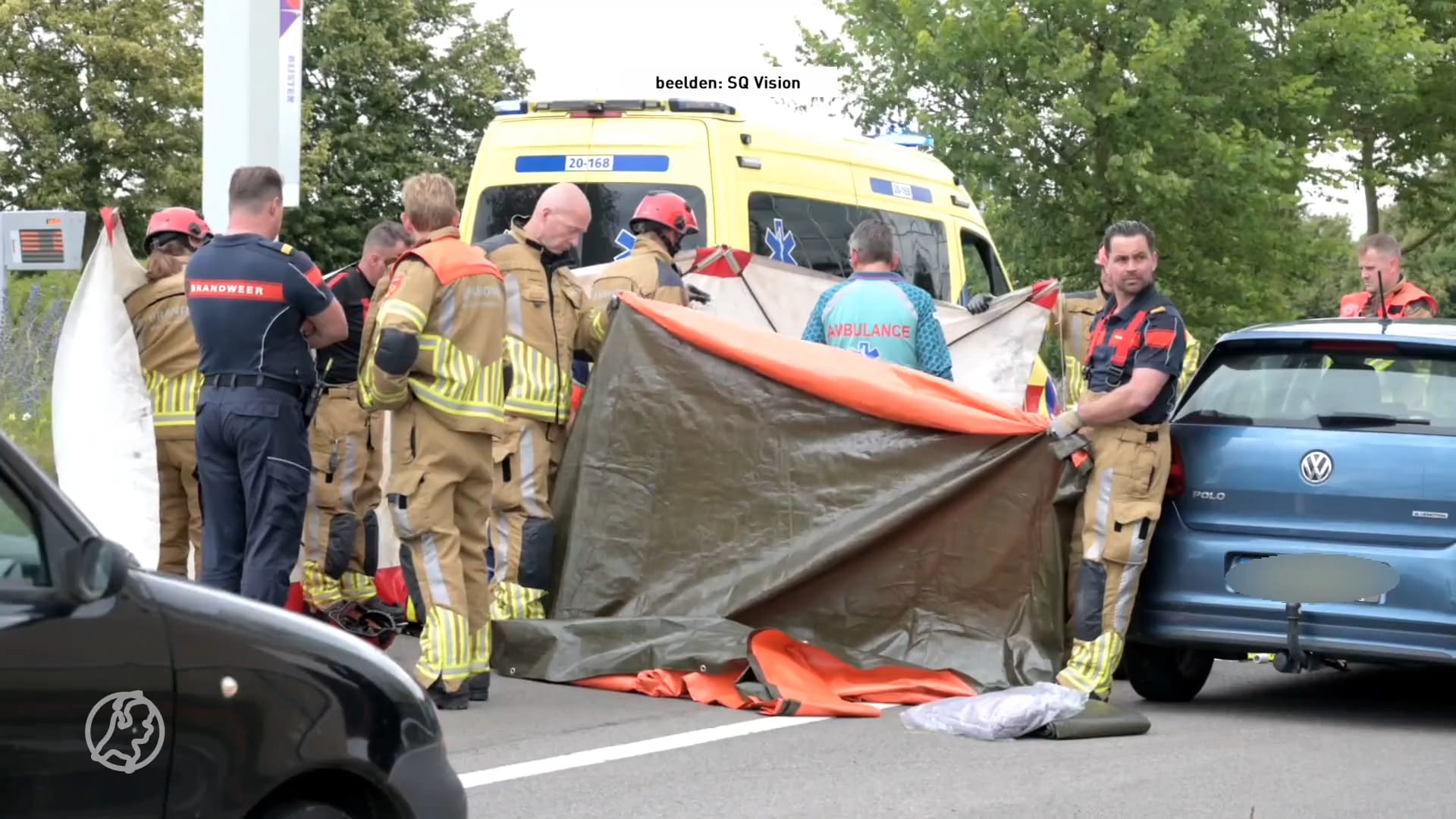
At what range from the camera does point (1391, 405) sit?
8242mm

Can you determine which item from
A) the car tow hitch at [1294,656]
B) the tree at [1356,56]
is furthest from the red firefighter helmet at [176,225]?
the tree at [1356,56]

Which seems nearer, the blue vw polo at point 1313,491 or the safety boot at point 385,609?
the blue vw polo at point 1313,491

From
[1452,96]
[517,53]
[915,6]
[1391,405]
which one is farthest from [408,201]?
[517,53]

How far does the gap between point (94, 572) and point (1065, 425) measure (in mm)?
5299

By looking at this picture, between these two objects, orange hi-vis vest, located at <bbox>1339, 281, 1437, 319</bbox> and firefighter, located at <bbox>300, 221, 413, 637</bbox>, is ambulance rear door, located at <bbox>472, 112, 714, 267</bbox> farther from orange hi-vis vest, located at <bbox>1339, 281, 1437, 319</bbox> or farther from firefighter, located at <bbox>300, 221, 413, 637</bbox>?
orange hi-vis vest, located at <bbox>1339, 281, 1437, 319</bbox>

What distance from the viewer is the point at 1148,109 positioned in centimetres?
2381

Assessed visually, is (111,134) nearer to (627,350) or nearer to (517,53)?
(517,53)

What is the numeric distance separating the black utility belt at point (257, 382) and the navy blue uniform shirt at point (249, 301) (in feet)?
0.06

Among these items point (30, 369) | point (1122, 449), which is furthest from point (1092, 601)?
point (30, 369)

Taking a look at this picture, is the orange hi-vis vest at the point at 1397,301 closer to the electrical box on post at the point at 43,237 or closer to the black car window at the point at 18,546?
the electrical box on post at the point at 43,237

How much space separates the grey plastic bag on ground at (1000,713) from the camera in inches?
305

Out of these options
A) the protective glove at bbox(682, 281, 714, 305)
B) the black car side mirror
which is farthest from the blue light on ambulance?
the black car side mirror

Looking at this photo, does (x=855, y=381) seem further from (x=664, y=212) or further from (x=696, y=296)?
(x=696, y=296)

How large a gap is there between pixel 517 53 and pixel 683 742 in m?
46.5
